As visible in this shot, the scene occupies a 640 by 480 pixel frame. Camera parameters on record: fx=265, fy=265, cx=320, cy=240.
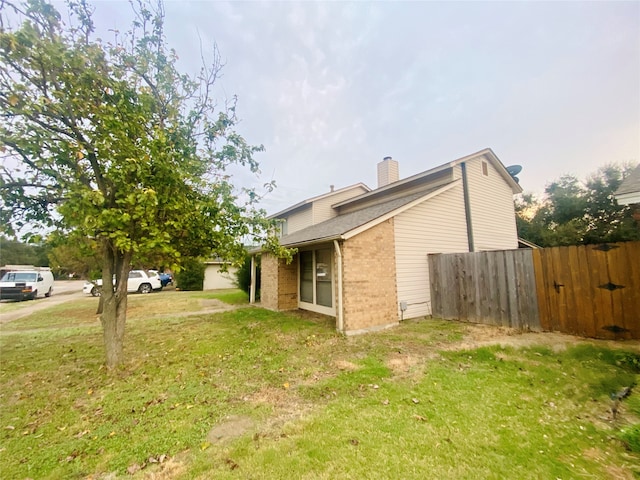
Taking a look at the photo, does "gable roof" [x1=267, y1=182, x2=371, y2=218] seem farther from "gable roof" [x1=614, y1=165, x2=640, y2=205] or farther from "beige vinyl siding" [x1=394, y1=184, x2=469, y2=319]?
"gable roof" [x1=614, y1=165, x2=640, y2=205]

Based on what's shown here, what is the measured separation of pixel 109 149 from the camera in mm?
4094

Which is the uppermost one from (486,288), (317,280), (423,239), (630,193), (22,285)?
(630,193)

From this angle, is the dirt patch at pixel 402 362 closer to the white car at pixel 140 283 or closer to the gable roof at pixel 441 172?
the gable roof at pixel 441 172

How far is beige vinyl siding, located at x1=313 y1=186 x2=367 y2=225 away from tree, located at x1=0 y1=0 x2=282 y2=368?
8489 mm

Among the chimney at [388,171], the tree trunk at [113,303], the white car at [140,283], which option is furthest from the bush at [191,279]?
the tree trunk at [113,303]

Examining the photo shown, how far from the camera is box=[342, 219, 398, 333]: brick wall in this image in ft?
23.1

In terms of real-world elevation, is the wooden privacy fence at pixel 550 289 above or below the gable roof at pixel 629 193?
below

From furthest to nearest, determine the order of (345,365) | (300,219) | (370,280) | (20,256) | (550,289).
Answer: (20,256)
(300,219)
(370,280)
(550,289)
(345,365)

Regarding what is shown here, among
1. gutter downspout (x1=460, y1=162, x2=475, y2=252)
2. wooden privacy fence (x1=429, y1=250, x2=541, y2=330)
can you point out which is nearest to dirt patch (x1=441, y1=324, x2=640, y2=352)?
wooden privacy fence (x1=429, y1=250, x2=541, y2=330)

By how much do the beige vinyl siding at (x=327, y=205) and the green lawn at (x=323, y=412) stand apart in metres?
8.44

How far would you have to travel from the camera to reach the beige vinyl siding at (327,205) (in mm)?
13930

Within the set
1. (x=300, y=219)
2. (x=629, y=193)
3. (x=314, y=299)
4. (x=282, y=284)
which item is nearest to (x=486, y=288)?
(x=629, y=193)

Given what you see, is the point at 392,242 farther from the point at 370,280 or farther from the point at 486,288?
the point at 486,288

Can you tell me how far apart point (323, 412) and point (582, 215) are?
32.6 meters
